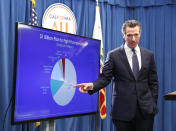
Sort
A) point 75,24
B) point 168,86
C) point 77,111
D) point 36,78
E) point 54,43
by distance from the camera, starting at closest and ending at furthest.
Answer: point 36,78
point 54,43
point 77,111
point 75,24
point 168,86

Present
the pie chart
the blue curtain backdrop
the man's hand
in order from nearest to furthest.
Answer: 1. the man's hand
2. the pie chart
3. the blue curtain backdrop

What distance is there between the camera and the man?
2.23 metres

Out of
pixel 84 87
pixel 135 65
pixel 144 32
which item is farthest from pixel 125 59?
pixel 144 32

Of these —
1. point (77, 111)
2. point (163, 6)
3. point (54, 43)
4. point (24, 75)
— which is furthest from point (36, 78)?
point (163, 6)

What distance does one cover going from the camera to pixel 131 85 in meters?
2.25

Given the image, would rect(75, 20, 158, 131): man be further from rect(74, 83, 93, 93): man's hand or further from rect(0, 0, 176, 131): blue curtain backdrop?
rect(0, 0, 176, 131): blue curtain backdrop

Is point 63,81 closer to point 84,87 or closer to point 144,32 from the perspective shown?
point 84,87

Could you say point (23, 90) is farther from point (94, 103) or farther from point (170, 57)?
point (170, 57)

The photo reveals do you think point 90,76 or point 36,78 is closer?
point 36,78

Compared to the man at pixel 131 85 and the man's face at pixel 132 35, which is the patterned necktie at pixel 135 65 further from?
the man's face at pixel 132 35

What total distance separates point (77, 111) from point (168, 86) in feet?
7.73

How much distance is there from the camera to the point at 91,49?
3.10 metres

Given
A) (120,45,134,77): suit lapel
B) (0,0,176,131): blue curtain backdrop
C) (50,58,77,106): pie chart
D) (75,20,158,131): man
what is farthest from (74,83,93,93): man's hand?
(0,0,176,131): blue curtain backdrop

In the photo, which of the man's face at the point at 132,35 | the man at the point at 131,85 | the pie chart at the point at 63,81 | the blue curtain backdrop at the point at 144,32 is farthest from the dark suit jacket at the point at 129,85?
the blue curtain backdrop at the point at 144,32
